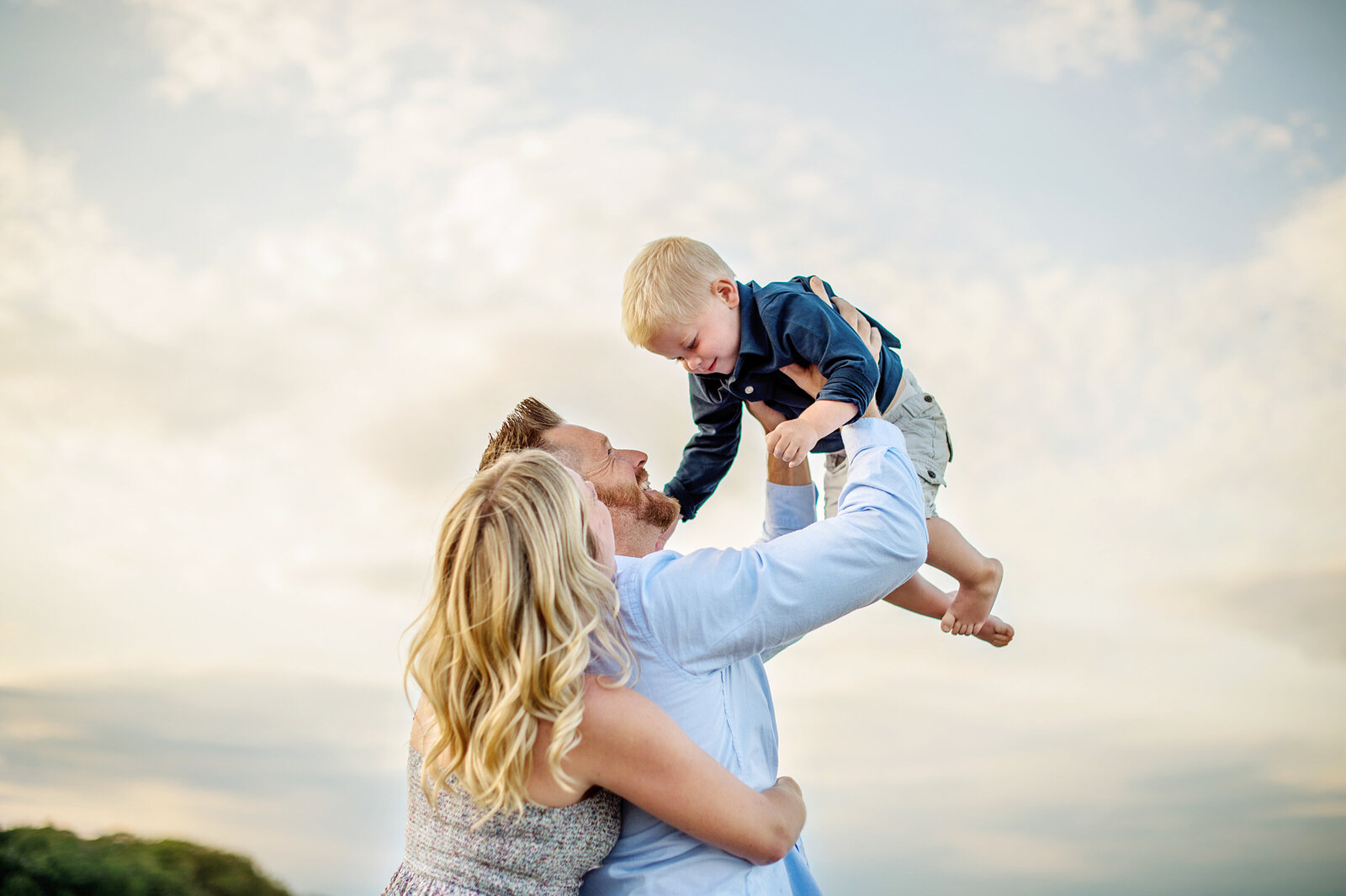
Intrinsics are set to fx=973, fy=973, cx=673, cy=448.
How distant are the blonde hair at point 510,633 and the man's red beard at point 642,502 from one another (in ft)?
4.21

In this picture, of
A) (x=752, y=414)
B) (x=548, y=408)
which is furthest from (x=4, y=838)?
(x=752, y=414)

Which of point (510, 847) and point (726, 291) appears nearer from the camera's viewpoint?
point (510, 847)

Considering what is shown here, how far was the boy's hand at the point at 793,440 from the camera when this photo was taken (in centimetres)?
272

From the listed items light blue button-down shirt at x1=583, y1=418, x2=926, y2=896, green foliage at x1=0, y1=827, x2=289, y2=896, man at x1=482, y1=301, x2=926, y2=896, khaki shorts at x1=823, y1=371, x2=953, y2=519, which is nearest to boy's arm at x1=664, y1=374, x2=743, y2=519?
khaki shorts at x1=823, y1=371, x2=953, y2=519

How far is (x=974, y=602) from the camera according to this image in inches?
150

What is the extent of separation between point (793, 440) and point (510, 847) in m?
1.32

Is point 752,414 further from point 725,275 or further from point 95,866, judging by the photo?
point 95,866

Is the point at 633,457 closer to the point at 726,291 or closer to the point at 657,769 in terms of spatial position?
the point at 726,291

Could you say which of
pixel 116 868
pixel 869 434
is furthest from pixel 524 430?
pixel 116 868

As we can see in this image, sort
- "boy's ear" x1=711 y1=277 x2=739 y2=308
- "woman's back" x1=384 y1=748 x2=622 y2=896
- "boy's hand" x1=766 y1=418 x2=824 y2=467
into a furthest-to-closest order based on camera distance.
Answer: "boy's ear" x1=711 y1=277 x2=739 y2=308 < "boy's hand" x1=766 y1=418 x2=824 y2=467 < "woman's back" x1=384 y1=748 x2=622 y2=896

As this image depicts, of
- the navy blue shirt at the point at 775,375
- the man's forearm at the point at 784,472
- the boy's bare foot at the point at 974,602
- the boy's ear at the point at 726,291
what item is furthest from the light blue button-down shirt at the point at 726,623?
the boy's bare foot at the point at 974,602

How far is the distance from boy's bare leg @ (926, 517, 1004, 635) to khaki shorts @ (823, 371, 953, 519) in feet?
0.40

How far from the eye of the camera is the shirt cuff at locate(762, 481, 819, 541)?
332 centimetres

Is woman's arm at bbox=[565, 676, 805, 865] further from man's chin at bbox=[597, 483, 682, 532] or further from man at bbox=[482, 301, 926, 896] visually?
man's chin at bbox=[597, 483, 682, 532]
